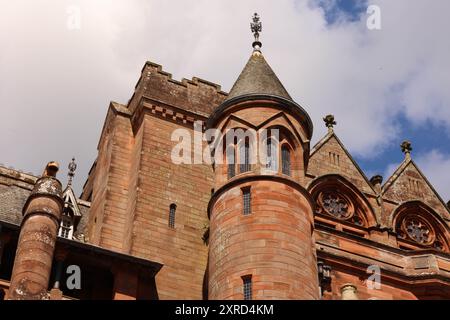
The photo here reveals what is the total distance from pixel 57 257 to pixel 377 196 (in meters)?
16.7

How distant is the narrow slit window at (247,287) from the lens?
25605 millimetres

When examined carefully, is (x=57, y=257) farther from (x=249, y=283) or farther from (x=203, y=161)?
(x=203, y=161)

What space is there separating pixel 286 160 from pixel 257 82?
10.9 feet

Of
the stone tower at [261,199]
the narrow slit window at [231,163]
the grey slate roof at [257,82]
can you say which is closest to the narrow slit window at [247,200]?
the stone tower at [261,199]

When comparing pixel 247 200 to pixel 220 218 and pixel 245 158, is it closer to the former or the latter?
pixel 220 218

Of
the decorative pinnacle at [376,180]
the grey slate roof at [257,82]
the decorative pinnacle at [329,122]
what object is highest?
→ the decorative pinnacle at [329,122]

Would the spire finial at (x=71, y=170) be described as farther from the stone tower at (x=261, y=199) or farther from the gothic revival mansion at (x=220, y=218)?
the stone tower at (x=261, y=199)

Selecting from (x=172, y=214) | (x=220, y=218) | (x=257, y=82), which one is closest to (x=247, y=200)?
(x=220, y=218)

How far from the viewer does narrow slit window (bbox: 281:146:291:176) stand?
95.6 ft

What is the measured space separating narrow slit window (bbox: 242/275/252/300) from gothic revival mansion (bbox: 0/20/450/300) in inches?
1.6

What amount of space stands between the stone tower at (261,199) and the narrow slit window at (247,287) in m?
0.03

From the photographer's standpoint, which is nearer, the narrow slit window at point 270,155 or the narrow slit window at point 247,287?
the narrow slit window at point 247,287

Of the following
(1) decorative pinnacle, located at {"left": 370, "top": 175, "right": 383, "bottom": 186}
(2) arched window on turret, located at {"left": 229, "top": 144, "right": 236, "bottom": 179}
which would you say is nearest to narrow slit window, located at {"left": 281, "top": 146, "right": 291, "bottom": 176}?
(2) arched window on turret, located at {"left": 229, "top": 144, "right": 236, "bottom": 179}
